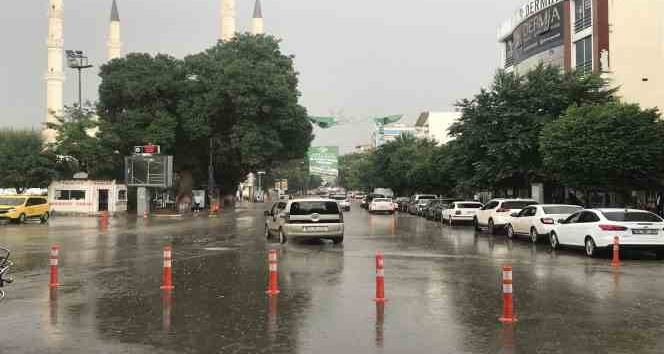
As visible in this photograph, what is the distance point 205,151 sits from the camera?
62.8 metres

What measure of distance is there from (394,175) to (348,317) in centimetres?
7946

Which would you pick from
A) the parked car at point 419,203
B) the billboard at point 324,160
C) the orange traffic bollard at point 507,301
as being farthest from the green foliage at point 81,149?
the orange traffic bollard at point 507,301

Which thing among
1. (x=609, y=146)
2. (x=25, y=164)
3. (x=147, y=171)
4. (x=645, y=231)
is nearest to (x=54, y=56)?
(x=25, y=164)

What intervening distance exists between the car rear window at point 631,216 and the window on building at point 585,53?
2769 centimetres

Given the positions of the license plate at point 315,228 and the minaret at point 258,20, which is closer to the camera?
the license plate at point 315,228

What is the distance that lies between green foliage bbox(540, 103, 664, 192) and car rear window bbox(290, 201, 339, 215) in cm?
1177

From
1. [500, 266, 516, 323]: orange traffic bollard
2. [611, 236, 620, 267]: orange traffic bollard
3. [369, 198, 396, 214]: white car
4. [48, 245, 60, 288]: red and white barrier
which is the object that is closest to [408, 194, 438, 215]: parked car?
[369, 198, 396, 214]: white car

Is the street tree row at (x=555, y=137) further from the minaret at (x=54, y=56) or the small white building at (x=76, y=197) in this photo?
the minaret at (x=54, y=56)

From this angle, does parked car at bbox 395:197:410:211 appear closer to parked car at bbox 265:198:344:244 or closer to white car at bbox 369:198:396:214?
white car at bbox 369:198:396:214

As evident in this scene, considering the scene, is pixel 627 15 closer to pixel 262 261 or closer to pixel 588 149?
pixel 588 149

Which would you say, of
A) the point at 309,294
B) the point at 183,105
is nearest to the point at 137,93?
the point at 183,105

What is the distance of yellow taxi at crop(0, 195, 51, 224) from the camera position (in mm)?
39219

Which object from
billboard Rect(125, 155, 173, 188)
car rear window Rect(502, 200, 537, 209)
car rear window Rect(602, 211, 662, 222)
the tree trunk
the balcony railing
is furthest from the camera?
the tree trunk

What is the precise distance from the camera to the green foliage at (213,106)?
183 feet
